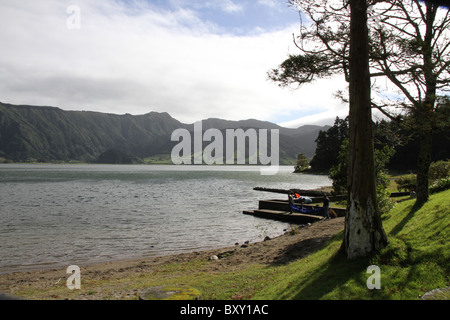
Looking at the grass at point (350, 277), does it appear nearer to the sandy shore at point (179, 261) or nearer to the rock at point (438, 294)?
the rock at point (438, 294)

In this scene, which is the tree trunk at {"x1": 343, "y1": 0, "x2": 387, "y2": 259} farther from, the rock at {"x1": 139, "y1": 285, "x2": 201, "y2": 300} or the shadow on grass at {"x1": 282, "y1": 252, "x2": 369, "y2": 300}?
the rock at {"x1": 139, "y1": 285, "x2": 201, "y2": 300}

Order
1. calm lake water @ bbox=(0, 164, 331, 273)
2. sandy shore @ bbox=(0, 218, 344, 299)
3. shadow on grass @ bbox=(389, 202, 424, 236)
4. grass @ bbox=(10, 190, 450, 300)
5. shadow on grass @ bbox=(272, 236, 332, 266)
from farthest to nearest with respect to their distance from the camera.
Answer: calm lake water @ bbox=(0, 164, 331, 273) → shadow on grass @ bbox=(272, 236, 332, 266) → sandy shore @ bbox=(0, 218, 344, 299) → shadow on grass @ bbox=(389, 202, 424, 236) → grass @ bbox=(10, 190, 450, 300)

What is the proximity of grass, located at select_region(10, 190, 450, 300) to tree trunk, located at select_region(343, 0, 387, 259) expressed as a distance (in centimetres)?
53

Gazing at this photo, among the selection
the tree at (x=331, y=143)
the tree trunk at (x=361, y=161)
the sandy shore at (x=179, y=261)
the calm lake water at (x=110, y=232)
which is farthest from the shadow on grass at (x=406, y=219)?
the tree at (x=331, y=143)

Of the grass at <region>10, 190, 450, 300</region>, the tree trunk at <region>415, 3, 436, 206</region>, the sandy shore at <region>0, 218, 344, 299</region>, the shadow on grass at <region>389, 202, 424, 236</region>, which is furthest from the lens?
the sandy shore at <region>0, 218, 344, 299</region>

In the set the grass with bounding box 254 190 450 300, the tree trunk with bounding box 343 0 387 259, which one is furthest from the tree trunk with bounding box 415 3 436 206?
the grass with bounding box 254 190 450 300

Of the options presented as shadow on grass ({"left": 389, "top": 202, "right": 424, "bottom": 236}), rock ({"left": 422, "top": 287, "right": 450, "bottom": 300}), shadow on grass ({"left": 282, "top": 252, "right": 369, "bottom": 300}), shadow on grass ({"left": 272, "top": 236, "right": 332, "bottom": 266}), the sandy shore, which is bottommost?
the sandy shore

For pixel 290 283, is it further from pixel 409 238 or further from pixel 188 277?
pixel 188 277

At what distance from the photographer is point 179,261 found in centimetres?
1947

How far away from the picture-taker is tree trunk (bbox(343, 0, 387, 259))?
1053 centimetres

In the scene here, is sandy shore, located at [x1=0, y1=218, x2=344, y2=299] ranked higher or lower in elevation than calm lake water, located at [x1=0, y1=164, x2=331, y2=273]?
higher

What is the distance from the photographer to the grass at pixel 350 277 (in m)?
8.22

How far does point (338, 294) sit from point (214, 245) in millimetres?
17302
